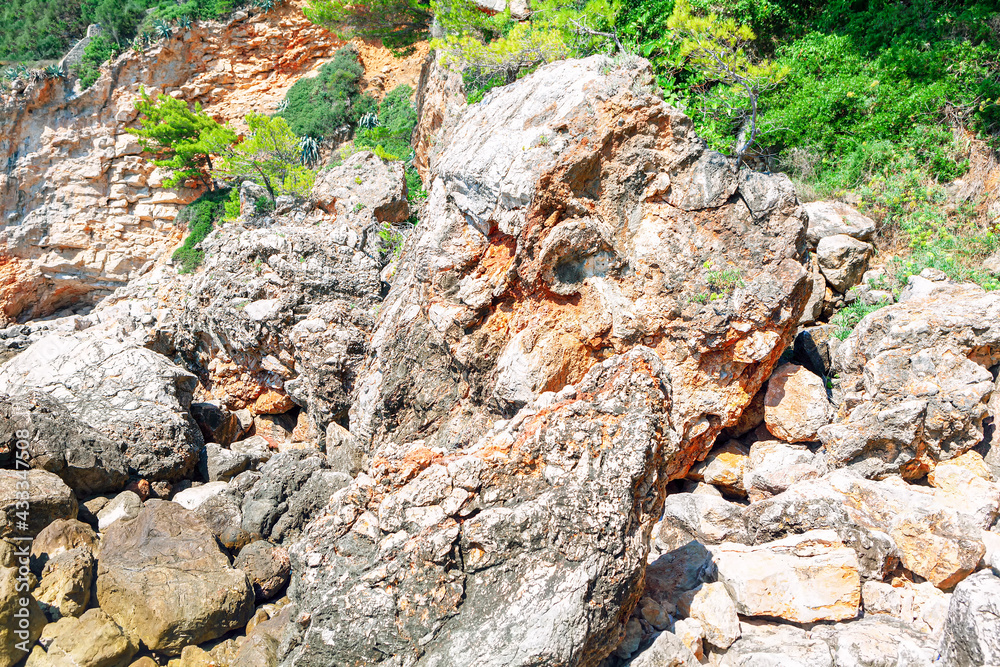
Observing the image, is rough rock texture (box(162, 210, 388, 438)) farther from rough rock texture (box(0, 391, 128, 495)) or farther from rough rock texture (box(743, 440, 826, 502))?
rough rock texture (box(743, 440, 826, 502))

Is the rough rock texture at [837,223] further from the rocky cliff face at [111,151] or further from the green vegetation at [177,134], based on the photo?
the green vegetation at [177,134]

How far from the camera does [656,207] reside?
739cm

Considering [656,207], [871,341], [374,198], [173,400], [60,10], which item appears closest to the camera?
[871,341]

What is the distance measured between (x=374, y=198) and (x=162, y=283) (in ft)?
45.5

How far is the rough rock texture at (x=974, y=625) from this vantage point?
137 inches

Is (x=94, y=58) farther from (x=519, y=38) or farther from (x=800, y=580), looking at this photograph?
(x=800, y=580)

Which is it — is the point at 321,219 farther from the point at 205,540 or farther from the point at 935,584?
the point at 935,584

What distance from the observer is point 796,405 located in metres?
7.05

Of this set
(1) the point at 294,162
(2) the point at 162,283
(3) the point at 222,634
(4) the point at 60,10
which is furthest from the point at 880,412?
(4) the point at 60,10

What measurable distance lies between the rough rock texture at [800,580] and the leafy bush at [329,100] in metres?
23.0

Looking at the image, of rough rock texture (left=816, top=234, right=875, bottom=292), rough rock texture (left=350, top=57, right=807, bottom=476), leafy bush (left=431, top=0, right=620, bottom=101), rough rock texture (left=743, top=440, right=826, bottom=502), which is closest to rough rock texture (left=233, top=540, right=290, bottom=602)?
rough rock texture (left=350, top=57, right=807, bottom=476)

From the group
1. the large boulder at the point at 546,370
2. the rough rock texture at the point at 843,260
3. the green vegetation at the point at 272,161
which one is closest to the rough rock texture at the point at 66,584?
the large boulder at the point at 546,370

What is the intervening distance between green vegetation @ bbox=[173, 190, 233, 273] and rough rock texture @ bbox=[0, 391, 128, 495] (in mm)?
14306

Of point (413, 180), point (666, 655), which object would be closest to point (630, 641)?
point (666, 655)
